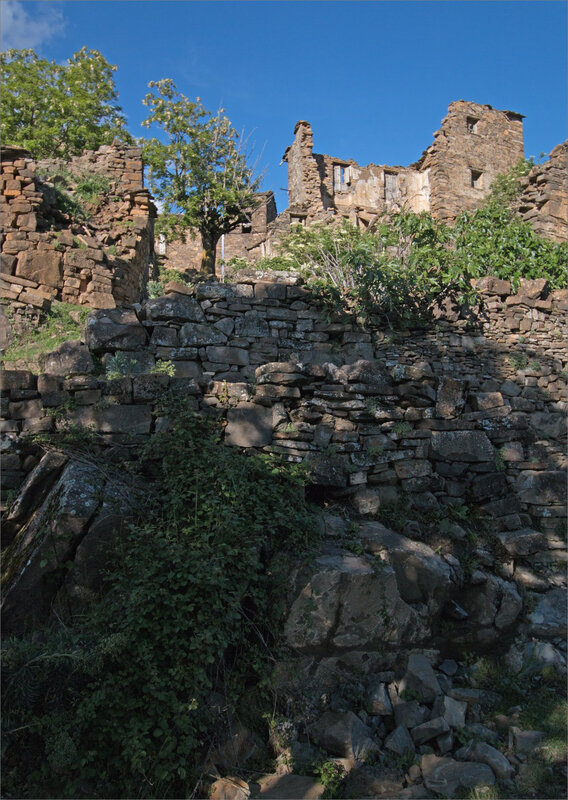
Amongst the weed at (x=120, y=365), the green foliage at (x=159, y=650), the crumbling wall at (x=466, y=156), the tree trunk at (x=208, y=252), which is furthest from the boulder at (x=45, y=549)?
the crumbling wall at (x=466, y=156)

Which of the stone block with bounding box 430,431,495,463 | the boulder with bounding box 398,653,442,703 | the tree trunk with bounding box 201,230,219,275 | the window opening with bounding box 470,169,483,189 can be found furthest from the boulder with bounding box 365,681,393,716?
the window opening with bounding box 470,169,483,189

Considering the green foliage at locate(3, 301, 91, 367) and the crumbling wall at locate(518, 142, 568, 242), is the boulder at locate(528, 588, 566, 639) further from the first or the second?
the crumbling wall at locate(518, 142, 568, 242)

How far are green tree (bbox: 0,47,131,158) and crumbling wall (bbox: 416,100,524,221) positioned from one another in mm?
10572

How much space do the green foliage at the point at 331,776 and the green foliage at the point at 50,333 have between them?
17.5 ft

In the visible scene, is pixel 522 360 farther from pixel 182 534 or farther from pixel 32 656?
pixel 32 656

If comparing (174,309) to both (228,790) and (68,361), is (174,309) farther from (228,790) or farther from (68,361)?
(228,790)

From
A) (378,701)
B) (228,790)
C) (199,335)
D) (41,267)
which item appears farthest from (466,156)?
(228,790)

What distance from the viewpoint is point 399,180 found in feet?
73.2

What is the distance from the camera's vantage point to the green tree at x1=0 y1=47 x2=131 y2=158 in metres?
17.6

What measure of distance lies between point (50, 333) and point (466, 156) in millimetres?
17067

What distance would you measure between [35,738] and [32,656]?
1.56 feet

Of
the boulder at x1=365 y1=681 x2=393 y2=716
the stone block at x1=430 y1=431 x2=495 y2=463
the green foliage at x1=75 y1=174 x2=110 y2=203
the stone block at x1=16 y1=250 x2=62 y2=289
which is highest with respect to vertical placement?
the green foliage at x1=75 y1=174 x2=110 y2=203

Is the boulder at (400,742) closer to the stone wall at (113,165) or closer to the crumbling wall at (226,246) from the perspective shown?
the stone wall at (113,165)

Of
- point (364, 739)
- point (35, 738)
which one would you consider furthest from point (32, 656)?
point (364, 739)
